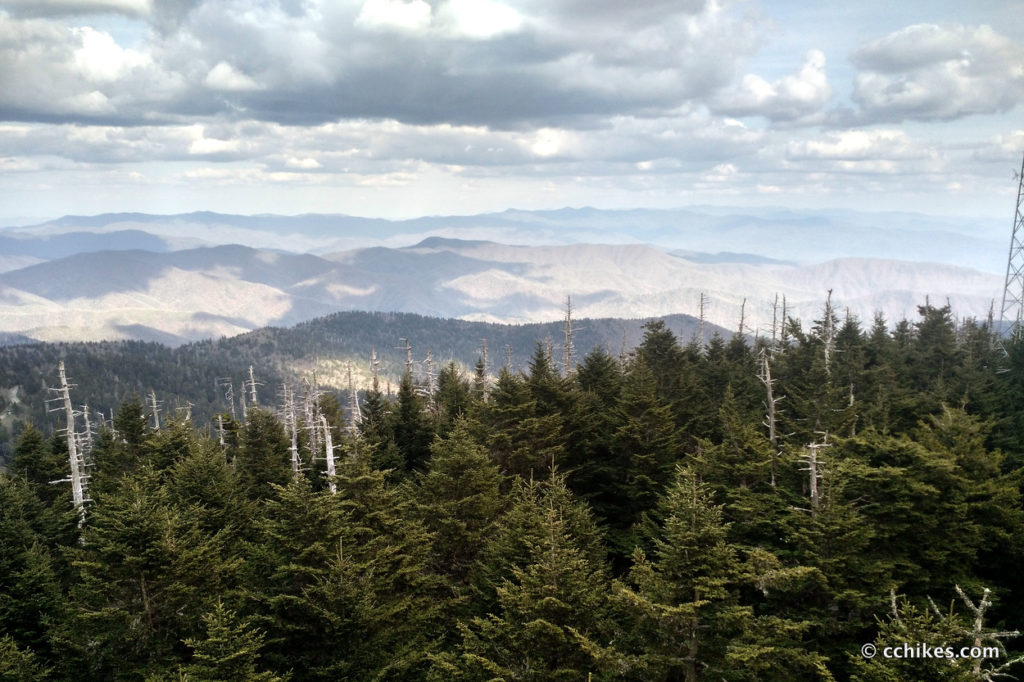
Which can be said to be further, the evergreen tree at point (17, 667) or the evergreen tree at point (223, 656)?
the evergreen tree at point (17, 667)

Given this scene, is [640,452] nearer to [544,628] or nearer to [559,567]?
[559,567]

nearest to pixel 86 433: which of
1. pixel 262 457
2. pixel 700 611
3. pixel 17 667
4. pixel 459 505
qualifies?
pixel 262 457

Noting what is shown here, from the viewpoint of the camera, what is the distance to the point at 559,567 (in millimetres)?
18734

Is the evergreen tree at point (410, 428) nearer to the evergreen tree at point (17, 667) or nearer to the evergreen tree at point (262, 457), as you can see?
the evergreen tree at point (262, 457)

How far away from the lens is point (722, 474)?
28.9m

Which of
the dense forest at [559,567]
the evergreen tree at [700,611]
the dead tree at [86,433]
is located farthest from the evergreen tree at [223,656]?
the dead tree at [86,433]

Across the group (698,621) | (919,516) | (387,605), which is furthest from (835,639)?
(387,605)

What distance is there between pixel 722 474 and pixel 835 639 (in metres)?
8.37

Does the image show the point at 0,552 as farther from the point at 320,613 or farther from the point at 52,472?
the point at 52,472

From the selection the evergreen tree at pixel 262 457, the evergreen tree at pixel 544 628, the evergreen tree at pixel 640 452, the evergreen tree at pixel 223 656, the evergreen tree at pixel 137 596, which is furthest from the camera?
the evergreen tree at pixel 262 457

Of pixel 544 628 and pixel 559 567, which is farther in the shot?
pixel 559 567

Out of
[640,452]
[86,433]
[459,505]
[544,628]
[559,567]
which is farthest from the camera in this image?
[86,433]

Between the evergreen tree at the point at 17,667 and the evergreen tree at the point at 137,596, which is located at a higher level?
the evergreen tree at the point at 137,596

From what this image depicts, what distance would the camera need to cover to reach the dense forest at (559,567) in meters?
17.1
